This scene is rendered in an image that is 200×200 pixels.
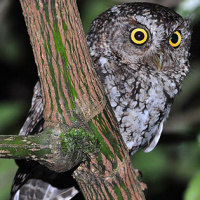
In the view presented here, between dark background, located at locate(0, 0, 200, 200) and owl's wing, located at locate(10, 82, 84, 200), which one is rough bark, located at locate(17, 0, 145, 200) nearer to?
owl's wing, located at locate(10, 82, 84, 200)

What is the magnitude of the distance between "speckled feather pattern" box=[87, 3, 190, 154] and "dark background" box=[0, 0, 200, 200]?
0.86 ft

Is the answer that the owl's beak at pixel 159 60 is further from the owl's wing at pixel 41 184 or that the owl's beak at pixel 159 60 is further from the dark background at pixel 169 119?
the owl's wing at pixel 41 184

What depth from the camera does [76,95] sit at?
163cm

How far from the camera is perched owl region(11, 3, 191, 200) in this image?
249cm

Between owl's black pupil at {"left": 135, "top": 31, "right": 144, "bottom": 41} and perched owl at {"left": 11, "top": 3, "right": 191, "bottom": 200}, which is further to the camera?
owl's black pupil at {"left": 135, "top": 31, "right": 144, "bottom": 41}

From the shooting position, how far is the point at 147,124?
264cm

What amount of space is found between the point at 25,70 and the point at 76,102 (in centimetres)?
225

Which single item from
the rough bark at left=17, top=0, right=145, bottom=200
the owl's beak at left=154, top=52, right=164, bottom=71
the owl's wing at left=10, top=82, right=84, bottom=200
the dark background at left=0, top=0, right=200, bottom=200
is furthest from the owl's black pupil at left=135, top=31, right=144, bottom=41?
the rough bark at left=17, top=0, right=145, bottom=200

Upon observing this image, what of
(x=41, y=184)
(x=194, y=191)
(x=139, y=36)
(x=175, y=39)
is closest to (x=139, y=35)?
(x=139, y=36)

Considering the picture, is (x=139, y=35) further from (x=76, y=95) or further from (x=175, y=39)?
(x=76, y=95)

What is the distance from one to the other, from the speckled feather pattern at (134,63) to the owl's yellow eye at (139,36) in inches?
0.9

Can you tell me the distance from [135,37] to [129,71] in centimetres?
22

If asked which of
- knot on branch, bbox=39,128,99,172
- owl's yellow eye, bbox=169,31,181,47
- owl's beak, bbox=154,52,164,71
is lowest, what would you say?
knot on branch, bbox=39,128,99,172

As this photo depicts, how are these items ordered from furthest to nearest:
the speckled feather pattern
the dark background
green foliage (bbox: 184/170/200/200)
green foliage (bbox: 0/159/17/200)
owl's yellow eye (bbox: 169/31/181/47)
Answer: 1. the dark background
2. green foliage (bbox: 0/159/17/200)
3. owl's yellow eye (bbox: 169/31/181/47)
4. the speckled feather pattern
5. green foliage (bbox: 184/170/200/200)
